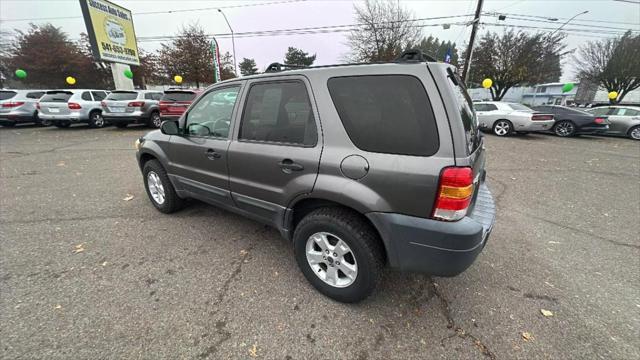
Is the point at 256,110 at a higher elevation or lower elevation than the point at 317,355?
Answer: higher

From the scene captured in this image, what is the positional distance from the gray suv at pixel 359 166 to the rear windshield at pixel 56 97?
482 inches

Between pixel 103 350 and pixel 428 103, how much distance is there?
8.62 feet

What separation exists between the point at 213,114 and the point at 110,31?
17.9m

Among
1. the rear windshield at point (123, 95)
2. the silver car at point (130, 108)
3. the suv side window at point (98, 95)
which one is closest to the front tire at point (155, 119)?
the silver car at point (130, 108)

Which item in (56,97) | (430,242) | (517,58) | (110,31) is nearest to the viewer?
(430,242)

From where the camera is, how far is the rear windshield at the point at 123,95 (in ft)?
33.1

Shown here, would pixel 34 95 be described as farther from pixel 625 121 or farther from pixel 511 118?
pixel 625 121

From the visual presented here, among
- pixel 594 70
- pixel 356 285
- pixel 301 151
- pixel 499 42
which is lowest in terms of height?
pixel 356 285

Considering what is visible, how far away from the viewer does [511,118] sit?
1026 cm

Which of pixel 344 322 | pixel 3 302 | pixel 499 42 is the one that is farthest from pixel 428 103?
pixel 499 42

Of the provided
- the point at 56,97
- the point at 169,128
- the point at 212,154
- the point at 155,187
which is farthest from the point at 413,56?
the point at 56,97

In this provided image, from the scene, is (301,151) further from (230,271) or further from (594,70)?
(594,70)

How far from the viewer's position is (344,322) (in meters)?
1.89

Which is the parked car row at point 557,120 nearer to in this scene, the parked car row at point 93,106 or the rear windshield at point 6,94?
the parked car row at point 93,106
